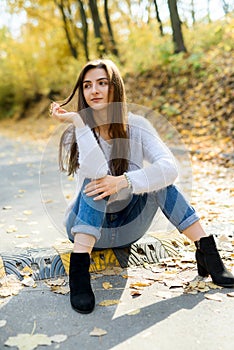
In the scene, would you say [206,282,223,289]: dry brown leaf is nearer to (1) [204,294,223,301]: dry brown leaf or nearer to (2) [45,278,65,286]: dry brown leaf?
(1) [204,294,223,301]: dry brown leaf

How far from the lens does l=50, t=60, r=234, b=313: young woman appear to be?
8.57 ft

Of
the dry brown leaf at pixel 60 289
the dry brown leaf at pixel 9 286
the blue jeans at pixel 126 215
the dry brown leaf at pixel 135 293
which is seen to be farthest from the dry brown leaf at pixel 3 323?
the dry brown leaf at pixel 135 293

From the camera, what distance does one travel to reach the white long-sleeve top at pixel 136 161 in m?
2.71

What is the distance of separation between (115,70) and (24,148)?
28.0ft

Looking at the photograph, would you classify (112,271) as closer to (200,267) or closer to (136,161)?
(200,267)

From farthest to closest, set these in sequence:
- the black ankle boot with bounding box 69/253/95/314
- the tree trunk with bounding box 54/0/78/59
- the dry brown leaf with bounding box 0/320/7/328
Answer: the tree trunk with bounding box 54/0/78/59
the black ankle boot with bounding box 69/253/95/314
the dry brown leaf with bounding box 0/320/7/328

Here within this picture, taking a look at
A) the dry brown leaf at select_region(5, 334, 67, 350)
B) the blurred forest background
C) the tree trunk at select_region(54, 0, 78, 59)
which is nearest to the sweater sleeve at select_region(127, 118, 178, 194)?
the dry brown leaf at select_region(5, 334, 67, 350)

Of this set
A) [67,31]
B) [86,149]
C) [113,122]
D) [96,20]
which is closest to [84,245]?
[86,149]

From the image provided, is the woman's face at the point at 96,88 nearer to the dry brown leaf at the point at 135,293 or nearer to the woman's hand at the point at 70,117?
the woman's hand at the point at 70,117

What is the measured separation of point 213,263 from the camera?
2680mm

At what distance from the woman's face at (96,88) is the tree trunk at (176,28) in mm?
9123

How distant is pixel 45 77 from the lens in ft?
67.0

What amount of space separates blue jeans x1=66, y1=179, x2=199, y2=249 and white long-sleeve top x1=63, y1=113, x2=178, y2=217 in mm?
78

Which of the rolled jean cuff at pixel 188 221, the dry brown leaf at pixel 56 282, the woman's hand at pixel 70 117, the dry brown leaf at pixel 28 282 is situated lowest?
the dry brown leaf at pixel 56 282
